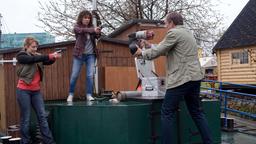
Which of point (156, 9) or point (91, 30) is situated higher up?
point (156, 9)

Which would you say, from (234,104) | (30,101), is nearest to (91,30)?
(30,101)

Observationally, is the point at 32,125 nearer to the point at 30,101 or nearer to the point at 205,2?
the point at 30,101

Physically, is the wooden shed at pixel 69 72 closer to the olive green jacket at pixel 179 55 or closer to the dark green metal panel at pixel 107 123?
the dark green metal panel at pixel 107 123

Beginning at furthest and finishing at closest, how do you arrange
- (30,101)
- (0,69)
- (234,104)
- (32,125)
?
(234,104), (0,69), (32,125), (30,101)

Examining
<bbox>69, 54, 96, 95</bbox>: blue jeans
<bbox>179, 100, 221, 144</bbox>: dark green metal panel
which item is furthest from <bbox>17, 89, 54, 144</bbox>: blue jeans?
<bbox>179, 100, 221, 144</bbox>: dark green metal panel

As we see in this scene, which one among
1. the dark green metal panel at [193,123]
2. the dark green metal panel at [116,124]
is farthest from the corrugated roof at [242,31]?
the dark green metal panel at [116,124]

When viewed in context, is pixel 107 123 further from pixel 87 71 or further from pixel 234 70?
pixel 234 70

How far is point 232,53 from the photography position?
23.2m

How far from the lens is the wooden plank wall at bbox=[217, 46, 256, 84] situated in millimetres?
21822

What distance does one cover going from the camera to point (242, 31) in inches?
902

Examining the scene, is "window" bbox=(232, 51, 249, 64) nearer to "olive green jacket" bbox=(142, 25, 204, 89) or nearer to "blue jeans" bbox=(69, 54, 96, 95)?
"blue jeans" bbox=(69, 54, 96, 95)

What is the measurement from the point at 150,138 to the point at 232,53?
19058 mm

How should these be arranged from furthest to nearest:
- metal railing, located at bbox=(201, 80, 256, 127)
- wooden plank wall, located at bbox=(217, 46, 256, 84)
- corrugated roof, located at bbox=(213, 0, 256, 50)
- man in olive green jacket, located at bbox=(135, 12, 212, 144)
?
corrugated roof, located at bbox=(213, 0, 256, 50)
wooden plank wall, located at bbox=(217, 46, 256, 84)
metal railing, located at bbox=(201, 80, 256, 127)
man in olive green jacket, located at bbox=(135, 12, 212, 144)

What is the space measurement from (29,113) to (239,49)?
62.1 feet
